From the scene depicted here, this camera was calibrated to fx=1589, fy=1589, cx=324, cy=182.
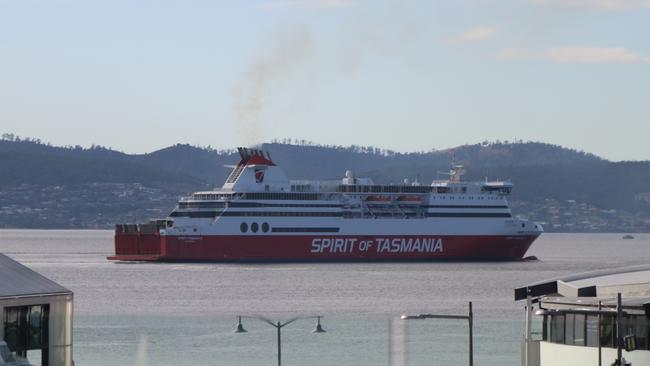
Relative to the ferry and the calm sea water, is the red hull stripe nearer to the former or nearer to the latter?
the ferry

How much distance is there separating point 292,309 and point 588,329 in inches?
1931

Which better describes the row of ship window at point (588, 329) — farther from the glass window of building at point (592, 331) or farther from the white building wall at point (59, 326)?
the white building wall at point (59, 326)

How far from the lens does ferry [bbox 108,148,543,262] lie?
368 feet

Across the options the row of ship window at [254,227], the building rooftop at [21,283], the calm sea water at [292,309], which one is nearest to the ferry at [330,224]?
the row of ship window at [254,227]

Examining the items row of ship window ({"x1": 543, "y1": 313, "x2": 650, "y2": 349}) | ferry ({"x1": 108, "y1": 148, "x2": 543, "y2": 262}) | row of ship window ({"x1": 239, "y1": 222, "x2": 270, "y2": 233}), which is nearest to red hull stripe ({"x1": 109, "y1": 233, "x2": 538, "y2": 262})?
ferry ({"x1": 108, "y1": 148, "x2": 543, "y2": 262})

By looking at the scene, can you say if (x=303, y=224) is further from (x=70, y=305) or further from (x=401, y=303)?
(x=70, y=305)

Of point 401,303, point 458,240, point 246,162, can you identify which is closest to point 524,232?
point 458,240

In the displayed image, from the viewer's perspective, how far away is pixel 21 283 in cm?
2223

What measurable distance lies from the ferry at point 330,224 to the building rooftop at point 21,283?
8890 centimetres

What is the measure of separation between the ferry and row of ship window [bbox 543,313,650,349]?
91052mm

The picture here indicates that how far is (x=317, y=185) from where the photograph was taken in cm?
11694

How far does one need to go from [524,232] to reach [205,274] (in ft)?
88.0

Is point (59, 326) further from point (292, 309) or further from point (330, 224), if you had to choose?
point (330, 224)

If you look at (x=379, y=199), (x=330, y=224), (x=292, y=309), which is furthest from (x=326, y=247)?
(x=292, y=309)
